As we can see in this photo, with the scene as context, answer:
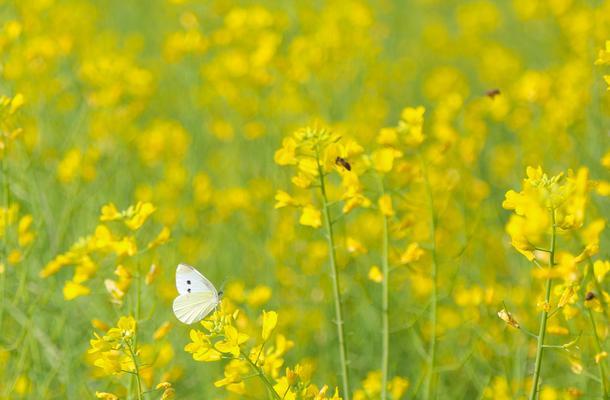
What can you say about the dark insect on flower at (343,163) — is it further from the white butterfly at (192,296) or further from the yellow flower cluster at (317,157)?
the white butterfly at (192,296)

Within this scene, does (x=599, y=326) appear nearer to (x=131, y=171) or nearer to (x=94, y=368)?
(x=94, y=368)

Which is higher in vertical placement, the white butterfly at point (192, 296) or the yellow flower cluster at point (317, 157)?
the yellow flower cluster at point (317, 157)

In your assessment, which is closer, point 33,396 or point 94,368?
point 33,396

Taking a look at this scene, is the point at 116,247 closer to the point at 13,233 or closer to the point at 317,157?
the point at 317,157

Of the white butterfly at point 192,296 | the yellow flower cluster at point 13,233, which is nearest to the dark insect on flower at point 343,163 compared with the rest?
the white butterfly at point 192,296

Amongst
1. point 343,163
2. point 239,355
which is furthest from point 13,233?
point 239,355

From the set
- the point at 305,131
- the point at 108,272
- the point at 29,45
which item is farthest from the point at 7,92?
the point at 305,131
